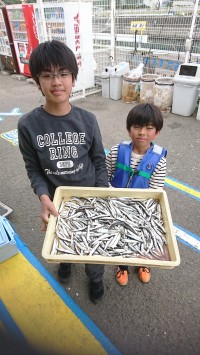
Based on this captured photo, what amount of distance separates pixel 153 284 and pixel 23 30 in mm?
11584

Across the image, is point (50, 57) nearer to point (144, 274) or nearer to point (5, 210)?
point (144, 274)

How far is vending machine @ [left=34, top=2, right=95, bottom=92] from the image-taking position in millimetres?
7243

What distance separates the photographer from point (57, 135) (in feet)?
6.55

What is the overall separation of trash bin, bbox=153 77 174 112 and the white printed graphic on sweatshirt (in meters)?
5.90

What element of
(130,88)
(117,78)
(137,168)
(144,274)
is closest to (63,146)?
(137,168)

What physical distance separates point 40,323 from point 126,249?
148cm

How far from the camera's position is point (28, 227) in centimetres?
363

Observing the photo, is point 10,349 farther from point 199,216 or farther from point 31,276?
point 199,216

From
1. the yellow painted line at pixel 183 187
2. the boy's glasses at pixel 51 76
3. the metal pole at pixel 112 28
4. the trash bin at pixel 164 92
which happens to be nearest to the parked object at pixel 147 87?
the trash bin at pixel 164 92

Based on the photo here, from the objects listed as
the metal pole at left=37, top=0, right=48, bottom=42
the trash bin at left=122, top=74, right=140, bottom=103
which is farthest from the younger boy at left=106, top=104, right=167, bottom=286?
the metal pole at left=37, top=0, right=48, bottom=42

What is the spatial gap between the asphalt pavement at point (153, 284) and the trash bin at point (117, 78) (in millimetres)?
3453

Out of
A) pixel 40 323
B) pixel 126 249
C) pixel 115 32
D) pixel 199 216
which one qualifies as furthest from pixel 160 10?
pixel 40 323

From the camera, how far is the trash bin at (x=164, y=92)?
7008mm

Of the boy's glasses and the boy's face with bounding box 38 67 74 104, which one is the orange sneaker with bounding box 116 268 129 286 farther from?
the boy's glasses
